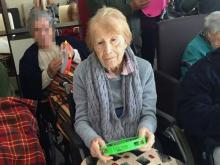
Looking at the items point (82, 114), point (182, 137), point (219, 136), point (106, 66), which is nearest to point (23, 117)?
point (82, 114)

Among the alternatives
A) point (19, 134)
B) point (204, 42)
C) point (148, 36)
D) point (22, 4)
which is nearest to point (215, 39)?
point (204, 42)

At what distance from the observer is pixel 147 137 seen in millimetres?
1546

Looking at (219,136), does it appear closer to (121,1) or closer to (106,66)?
(106,66)

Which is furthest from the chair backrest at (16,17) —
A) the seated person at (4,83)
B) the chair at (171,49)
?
the chair at (171,49)

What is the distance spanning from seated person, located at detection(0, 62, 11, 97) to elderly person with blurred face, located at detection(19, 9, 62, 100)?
5.0 inches

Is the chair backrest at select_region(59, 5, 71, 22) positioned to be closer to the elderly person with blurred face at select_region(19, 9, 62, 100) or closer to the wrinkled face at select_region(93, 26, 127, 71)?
the elderly person with blurred face at select_region(19, 9, 62, 100)

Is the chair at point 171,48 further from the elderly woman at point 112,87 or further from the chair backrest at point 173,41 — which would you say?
the elderly woman at point 112,87

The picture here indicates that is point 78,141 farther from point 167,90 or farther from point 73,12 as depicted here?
point 73,12

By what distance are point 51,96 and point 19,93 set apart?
0.61 meters

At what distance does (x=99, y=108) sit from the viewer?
5.39ft

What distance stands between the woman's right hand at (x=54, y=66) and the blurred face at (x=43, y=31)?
15 cm

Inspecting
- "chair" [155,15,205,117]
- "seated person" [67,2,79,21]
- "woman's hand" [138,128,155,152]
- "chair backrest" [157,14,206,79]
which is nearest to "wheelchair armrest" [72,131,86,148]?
"woman's hand" [138,128,155,152]

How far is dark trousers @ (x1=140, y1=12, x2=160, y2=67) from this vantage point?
9.04 feet

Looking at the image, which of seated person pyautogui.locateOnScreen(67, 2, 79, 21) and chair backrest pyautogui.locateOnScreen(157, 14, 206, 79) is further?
seated person pyautogui.locateOnScreen(67, 2, 79, 21)
